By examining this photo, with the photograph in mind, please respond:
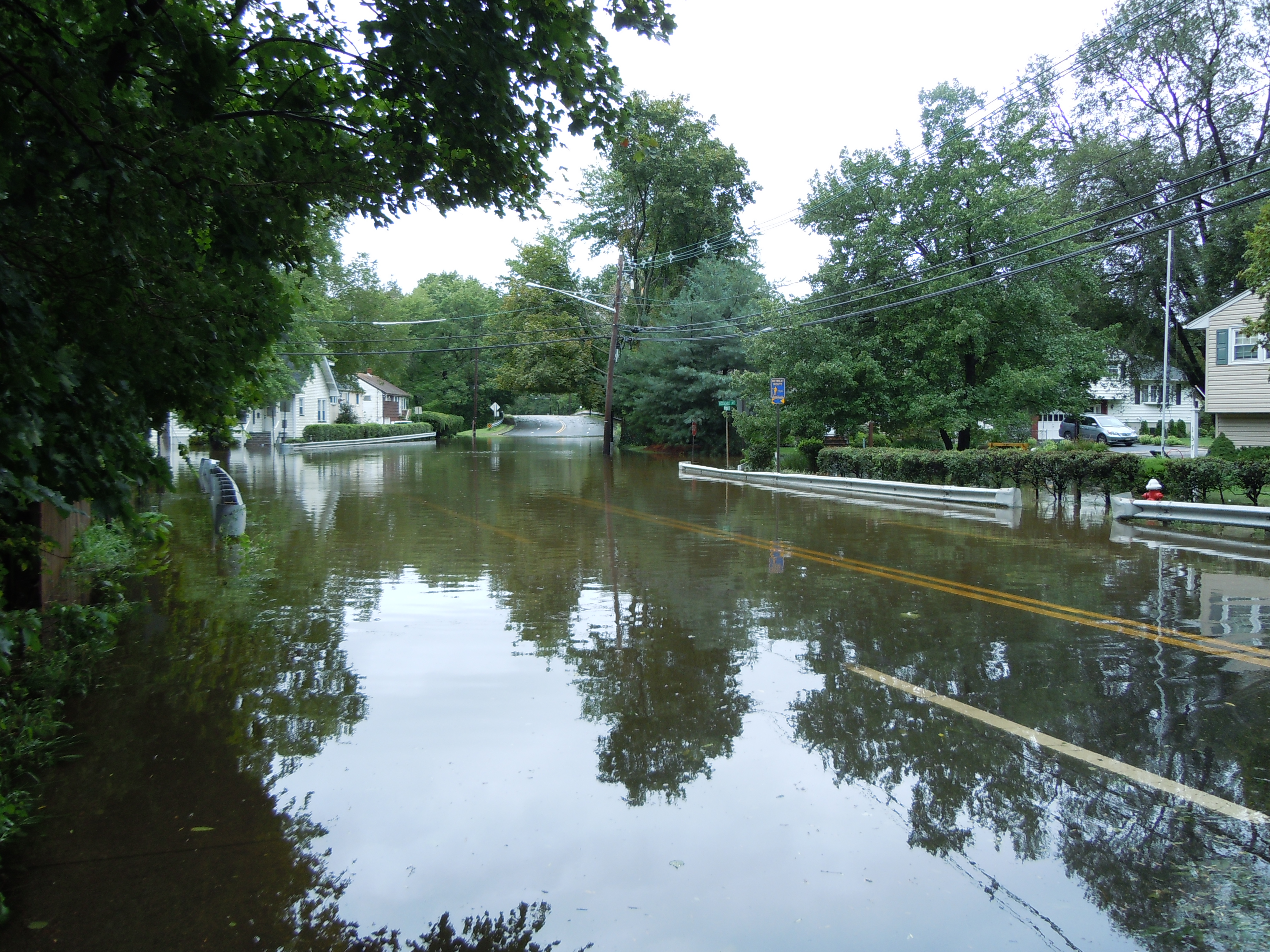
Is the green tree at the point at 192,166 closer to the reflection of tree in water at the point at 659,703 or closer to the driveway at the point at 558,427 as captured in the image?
the reflection of tree in water at the point at 659,703

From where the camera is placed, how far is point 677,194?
5406cm

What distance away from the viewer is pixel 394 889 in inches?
146

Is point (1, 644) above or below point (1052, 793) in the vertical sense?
above

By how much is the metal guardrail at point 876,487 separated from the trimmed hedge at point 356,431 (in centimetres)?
3646

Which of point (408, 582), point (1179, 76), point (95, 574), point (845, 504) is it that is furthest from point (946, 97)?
point (95, 574)

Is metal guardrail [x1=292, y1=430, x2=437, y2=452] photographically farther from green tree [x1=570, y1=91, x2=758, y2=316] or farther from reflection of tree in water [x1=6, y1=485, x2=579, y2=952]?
reflection of tree in water [x1=6, y1=485, x2=579, y2=952]

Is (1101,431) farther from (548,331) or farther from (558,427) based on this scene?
(558,427)

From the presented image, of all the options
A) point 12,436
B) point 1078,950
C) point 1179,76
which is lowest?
point 1078,950

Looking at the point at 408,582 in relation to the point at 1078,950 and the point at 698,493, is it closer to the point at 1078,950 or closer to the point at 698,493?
the point at 1078,950

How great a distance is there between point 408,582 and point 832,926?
323 inches

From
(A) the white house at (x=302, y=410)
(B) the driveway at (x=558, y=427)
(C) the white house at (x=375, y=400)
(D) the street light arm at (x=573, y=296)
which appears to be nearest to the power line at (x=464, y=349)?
(A) the white house at (x=302, y=410)

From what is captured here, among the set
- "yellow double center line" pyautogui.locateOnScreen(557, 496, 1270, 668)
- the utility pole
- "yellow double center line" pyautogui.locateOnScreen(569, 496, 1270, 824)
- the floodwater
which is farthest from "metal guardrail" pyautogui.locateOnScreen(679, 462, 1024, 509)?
the utility pole

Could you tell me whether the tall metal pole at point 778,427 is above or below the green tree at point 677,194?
below

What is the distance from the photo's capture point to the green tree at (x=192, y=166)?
416cm
